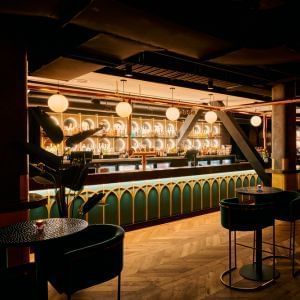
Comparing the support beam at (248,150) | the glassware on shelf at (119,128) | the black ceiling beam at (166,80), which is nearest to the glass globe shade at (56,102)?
the black ceiling beam at (166,80)

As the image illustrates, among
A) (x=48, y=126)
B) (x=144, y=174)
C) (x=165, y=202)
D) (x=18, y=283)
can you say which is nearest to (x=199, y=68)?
(x=144, y=174)

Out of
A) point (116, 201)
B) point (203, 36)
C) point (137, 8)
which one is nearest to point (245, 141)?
point (116, 201)

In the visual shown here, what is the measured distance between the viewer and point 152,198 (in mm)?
5863

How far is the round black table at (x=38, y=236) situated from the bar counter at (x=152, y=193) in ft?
7.02

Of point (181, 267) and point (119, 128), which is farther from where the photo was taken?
point (119, 128)

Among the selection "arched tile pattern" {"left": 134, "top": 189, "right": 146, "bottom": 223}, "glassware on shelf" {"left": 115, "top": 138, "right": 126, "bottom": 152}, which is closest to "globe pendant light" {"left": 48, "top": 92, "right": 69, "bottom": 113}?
Answer: "arched tile pattern" {"left": 134, "top": 189, "right": 146, "bottom": 223}

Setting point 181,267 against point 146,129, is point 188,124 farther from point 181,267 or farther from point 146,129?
point 181,267

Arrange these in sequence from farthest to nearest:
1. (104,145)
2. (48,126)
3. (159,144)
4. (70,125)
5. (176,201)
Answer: (159,144) < (104,145) < (70,125) < (176,201) < (48,126)

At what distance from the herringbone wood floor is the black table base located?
0.09 meters

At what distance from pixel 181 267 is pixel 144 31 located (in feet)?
9.01

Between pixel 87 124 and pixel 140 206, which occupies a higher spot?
pixel 87 124

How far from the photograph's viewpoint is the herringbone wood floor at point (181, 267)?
3.12 m

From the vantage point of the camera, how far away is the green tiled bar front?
16.3 feet

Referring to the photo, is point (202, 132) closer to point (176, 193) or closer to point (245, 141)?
point (245, 141)
